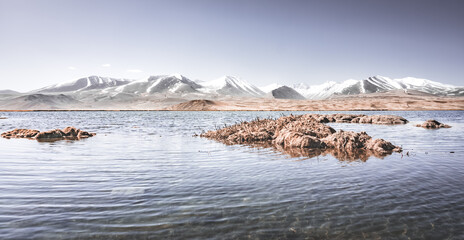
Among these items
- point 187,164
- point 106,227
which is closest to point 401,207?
point 106,227

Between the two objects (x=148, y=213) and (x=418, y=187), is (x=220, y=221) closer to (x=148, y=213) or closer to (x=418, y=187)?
(x=148, y=213)

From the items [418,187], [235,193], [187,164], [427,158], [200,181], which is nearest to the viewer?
[235,193]

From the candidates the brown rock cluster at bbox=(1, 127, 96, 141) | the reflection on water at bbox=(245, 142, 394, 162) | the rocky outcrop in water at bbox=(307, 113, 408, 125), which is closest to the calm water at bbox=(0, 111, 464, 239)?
the reflection on water at bbox=(245, 142, 394, 162)

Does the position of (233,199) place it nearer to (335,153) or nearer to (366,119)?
(335,153)

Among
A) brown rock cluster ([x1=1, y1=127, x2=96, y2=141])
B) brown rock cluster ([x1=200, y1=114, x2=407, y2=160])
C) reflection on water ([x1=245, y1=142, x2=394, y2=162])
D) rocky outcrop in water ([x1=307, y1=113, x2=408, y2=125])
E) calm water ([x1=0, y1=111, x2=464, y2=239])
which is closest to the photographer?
calm water ([x1=0, y1=111, x2=464, y2=239])

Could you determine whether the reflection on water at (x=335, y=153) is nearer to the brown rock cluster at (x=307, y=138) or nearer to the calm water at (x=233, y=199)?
the brown rock cluster at (x=307, y=138)

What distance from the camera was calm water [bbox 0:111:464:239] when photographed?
20.7 feet

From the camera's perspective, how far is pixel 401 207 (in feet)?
25.1

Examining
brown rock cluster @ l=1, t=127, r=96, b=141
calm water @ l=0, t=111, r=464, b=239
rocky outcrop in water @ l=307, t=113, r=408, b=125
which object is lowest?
rocky outcrop in water @ l=307, t=113, r=408, b=125

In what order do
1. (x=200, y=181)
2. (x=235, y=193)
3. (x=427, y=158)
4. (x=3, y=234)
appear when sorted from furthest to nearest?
(x=427, y=158)
(x=200, y=181)
(x=235, y=193)
(x=3, y=234)

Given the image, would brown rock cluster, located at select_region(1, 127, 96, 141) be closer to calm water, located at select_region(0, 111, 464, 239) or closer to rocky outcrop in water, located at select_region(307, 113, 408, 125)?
calm water, located at select_region(0, 111, 464, 239)

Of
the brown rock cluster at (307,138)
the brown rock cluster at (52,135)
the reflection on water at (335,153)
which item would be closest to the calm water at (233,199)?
the reflection on water at (335,153)

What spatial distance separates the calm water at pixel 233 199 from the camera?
6.30 metres

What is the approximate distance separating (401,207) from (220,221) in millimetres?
5021
